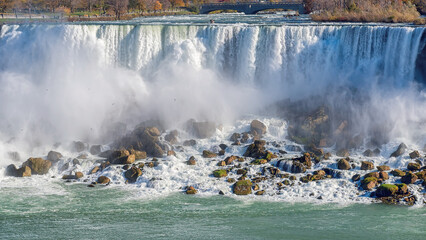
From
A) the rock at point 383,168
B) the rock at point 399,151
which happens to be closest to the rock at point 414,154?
the rock at point 399,151

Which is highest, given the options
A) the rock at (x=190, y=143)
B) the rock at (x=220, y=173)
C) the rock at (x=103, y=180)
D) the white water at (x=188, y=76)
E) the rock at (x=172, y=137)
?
the white water at (x=188, y=76)

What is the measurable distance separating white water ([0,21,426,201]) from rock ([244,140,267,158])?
1739 mm

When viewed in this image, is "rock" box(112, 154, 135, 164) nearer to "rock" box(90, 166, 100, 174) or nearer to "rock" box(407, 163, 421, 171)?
"rock" box(90, 166, 100, 174)

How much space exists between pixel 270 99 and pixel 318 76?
2973 mm

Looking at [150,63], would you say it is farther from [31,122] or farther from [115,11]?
[115,11]

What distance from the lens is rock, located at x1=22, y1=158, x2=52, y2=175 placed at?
25938 mm

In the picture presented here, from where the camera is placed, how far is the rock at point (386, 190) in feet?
72.2

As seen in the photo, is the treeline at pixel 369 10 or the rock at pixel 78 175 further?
the treeline at pixel 369 10

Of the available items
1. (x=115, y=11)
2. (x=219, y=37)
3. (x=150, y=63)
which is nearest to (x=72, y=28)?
(x=150, y=63)

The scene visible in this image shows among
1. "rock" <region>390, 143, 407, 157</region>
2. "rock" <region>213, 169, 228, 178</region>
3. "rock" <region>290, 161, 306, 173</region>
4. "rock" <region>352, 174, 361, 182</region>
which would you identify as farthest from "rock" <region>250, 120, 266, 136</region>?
"rock" <region>352, 174, 361, 182</region>

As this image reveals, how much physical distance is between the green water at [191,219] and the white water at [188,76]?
6.50 m

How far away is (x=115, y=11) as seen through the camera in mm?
57344

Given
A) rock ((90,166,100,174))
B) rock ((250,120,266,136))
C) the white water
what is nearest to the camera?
rock ((90,166,100,174))

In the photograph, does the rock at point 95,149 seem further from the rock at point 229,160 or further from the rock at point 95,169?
the rock at point 229,160
